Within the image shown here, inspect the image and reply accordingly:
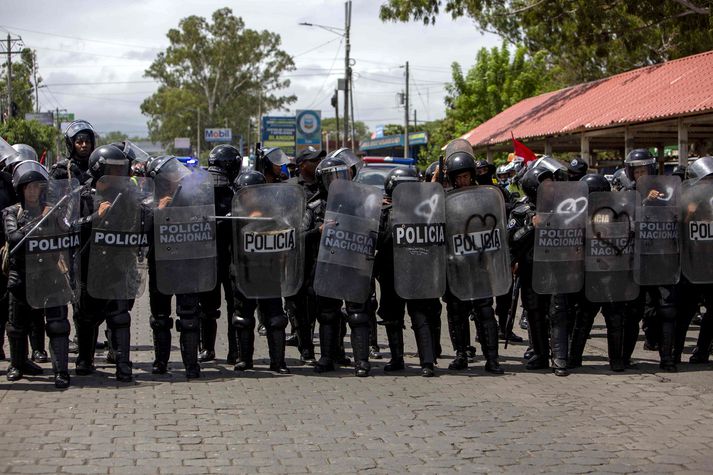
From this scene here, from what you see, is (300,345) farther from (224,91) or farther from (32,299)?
(224,91)

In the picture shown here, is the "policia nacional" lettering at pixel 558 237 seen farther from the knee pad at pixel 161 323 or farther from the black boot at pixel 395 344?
the knee pad at pixel 161 323

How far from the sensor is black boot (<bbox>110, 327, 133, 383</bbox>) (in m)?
7.65

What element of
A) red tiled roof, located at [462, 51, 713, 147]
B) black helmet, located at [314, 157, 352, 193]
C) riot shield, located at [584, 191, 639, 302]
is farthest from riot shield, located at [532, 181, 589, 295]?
red tiled roof, located at [462, 51, 713, 147]

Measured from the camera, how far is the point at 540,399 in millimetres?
7082

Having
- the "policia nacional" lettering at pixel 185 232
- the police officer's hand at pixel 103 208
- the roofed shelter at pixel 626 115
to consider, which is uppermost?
Result: the roofed shelter at pixel 626 115

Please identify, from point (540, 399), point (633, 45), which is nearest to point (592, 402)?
point (540, 399)

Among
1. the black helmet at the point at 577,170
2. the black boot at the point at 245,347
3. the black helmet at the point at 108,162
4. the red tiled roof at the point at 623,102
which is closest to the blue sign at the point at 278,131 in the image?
the red tiled roof at the point at 623,102

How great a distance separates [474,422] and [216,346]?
411 centimetres

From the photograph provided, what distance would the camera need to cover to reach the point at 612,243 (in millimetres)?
8242

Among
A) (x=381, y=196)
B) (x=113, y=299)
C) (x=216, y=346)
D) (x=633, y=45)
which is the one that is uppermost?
(x=633, y=45)

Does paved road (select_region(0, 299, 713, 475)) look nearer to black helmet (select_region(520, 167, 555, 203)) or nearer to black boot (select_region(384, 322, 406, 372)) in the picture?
black boot (select_region(384, 322, 406, 372))

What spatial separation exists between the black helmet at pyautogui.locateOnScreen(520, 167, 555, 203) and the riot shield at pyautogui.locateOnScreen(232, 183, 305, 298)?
1.99m

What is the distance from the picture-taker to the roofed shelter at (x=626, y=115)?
17578 mm

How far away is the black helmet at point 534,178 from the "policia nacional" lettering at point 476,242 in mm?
631
